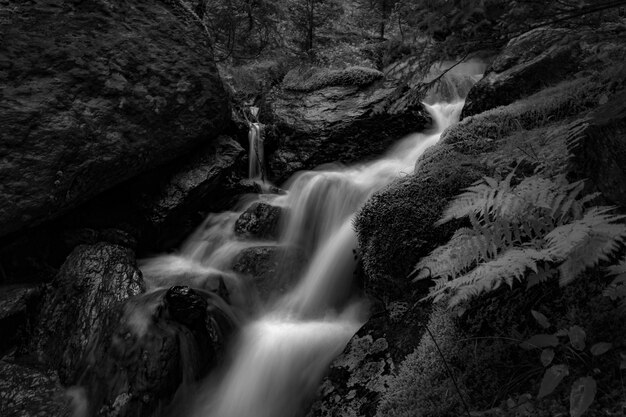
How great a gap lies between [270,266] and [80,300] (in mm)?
2601

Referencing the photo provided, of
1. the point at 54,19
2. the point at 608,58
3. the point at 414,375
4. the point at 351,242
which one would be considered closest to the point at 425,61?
the point at 414,375

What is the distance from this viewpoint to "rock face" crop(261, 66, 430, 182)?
934 centimetres

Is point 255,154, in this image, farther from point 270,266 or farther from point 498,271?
point 498,271

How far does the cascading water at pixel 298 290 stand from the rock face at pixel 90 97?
1886 mm

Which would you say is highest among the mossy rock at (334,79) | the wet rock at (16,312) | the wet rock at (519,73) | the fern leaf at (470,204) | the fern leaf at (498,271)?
the mossy rock at (334,79)

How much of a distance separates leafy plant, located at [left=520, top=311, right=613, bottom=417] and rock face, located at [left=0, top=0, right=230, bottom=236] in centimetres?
604

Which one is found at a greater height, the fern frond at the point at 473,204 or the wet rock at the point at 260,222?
the fern frond at the point at 473,204

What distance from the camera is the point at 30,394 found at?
4109 millimetres

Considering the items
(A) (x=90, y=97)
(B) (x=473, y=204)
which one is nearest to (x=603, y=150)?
(B) (x=473, y=204)

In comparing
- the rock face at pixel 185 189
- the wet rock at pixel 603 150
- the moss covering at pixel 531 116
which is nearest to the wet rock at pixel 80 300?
the rock face at pixel 185 189

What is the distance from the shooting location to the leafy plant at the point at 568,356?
154 centimetres

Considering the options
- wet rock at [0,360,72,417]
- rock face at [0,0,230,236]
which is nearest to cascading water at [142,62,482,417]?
wet rock at [0,360,72,417]

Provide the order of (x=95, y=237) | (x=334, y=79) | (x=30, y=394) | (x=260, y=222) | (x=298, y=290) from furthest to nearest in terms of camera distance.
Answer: (x=334, y=79), (x=260, y=222), (x=95, y=237), (x=298, y=290), (x=30, y=394)

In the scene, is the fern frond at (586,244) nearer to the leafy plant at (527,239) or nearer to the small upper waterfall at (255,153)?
the leafy plant at (527,239)
